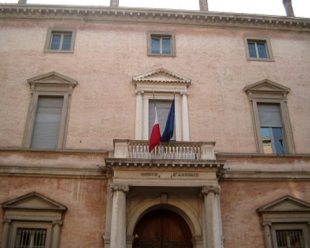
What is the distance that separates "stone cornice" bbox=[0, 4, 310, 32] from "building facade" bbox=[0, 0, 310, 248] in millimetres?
46

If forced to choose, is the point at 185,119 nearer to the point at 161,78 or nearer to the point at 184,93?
the point at 184,93

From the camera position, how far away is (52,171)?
12797 mm

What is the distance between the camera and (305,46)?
55.1 feet

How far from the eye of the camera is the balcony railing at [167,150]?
1228 centimetres

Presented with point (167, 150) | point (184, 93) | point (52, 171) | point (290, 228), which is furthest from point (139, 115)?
point (290, 228)

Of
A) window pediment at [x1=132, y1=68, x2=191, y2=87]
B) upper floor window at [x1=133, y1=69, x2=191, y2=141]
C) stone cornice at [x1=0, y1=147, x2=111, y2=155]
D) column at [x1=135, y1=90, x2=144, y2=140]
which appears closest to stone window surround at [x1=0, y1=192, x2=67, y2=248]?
stone cornice at [x1=0, y1=147, x2=111, y2=155]

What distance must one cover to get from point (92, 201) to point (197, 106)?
5586 mm

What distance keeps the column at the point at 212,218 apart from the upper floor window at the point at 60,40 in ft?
28.1

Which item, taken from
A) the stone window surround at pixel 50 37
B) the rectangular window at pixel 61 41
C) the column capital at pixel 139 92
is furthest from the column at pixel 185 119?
the rectangular window at pixel 61 41

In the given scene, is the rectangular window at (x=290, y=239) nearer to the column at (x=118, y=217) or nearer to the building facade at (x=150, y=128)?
the building facade at (x=150, y=128)

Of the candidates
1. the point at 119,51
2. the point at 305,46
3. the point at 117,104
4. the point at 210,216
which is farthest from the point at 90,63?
the point at 305,46

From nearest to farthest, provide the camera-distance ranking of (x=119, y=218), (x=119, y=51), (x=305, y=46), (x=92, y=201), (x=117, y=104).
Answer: (x=119, y=218) → (x=92, y=201) → (x=117, y=104) → (x=119, y=51) → (x=305, y=46)

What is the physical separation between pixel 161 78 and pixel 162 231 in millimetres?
6125

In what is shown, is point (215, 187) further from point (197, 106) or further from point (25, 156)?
point (25, 156)
